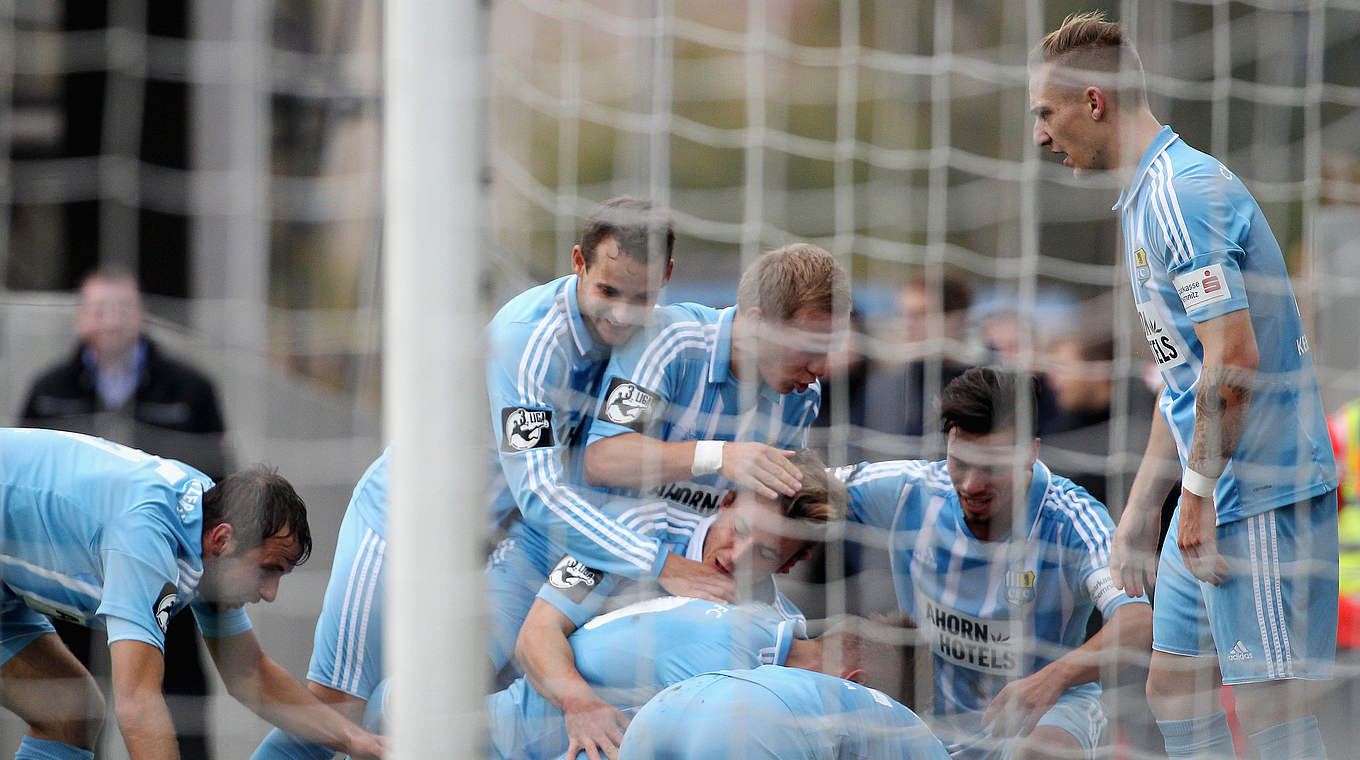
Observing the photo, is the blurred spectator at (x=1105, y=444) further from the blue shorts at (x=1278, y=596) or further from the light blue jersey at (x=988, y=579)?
the blue shorts at (x=1278, y=596)

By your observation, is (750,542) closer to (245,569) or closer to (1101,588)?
(1101,588)

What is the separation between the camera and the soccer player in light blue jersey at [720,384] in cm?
211

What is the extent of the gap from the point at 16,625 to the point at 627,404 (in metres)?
1.22

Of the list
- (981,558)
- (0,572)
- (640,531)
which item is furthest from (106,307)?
(981,558)

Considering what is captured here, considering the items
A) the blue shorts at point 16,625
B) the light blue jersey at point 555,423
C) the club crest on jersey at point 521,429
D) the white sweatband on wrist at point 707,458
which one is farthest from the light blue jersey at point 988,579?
the blue shorts at point 16,625

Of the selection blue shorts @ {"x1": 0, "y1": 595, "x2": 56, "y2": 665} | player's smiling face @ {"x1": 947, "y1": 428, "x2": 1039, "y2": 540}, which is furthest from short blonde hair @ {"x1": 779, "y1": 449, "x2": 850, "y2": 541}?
blue shorts @ {"x1": 0, "y1": 595, "x2": 56, "y2": 665}

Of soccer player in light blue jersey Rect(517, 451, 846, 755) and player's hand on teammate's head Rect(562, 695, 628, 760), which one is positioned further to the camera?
soccer player in light blue jersey Rect(517, 451, 846, 755)

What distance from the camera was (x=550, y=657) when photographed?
1.98 metres

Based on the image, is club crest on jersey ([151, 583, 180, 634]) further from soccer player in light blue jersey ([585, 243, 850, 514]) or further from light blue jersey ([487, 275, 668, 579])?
soccer player in light blue jersey ([585, 243, 850, 514])

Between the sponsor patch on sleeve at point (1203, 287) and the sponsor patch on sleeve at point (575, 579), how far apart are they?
104 centimetres

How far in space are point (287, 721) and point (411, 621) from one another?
1.00 metres

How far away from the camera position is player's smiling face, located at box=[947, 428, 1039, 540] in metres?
2.21

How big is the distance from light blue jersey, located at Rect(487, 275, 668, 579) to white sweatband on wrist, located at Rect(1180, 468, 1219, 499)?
84cm

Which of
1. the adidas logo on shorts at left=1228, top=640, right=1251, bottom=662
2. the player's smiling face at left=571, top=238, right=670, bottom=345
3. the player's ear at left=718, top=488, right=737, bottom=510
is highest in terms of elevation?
the player's smiling face at left=571, top=238, right=670, bottom=345
